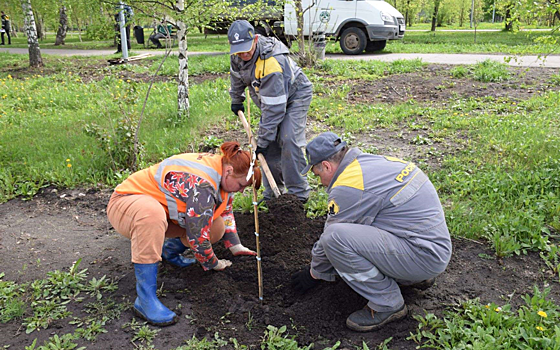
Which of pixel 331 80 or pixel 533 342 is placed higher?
pixel 331 80

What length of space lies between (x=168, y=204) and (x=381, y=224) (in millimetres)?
1382

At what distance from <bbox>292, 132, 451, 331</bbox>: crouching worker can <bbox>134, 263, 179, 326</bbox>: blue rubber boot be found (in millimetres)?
1117

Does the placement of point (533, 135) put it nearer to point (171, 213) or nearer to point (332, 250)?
point (332, 250)

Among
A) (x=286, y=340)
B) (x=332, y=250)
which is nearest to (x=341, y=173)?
(x=332, y=250)

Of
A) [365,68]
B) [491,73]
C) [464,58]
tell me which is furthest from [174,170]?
[464,58]

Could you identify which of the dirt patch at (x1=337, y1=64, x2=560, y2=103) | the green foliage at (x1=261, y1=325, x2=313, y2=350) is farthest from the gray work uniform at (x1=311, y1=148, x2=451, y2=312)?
the dirt patch at (x1=337, y1=64, x2=560, y2=103)

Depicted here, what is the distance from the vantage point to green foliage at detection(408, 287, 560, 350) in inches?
102

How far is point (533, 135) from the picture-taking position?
18.6 feet

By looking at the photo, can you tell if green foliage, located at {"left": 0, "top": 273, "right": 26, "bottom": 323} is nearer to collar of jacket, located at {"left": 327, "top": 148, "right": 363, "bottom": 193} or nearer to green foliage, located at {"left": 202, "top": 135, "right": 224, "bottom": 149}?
collar of jacket, located at {"left": 327, "top": 148, "right": 363, "bottom": 193}

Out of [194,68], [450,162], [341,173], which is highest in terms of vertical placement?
[194,68]

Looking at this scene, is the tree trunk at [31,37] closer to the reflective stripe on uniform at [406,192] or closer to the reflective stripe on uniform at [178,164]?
the reflective stripe on uniform at [178,164]

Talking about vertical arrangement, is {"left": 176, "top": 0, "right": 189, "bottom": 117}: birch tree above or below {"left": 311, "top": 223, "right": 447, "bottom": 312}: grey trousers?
above

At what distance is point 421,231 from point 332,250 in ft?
1.74

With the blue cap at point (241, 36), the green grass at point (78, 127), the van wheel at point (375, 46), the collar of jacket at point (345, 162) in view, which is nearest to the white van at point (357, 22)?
the van wheel at point (375, 46)
